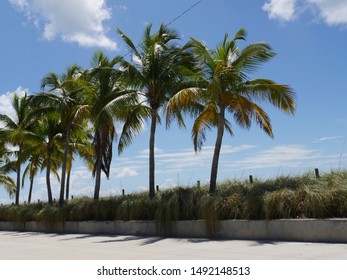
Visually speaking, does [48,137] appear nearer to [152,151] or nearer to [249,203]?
[152,151]

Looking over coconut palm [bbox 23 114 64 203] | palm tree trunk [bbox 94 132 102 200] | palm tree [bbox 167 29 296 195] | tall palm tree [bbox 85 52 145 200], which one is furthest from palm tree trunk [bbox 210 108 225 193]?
coconut palm [bbox 23 114 64 203]

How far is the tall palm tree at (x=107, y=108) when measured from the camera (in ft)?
53.5

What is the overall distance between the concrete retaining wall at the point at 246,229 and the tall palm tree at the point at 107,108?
4.00 meters

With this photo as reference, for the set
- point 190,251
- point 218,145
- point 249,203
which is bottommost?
point 190,251

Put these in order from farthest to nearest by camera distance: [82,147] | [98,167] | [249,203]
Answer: [82,147] < [98,167] < [249,203]

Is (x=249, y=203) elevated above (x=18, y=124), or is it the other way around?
(x=18, y=124)

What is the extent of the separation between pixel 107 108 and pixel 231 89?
4.57 meters

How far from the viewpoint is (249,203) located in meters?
11.5

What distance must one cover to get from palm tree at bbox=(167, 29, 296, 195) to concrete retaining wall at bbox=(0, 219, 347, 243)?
80.3 inches

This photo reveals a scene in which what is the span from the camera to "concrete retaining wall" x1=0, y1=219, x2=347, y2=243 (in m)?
9.65

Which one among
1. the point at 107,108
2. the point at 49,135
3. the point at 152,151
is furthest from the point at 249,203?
the point at 49,135

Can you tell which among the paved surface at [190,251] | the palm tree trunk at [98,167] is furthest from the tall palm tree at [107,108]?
the paved surface at [190,251]

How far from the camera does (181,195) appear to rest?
1408 centimetres

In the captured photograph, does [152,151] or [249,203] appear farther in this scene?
[152,151]
